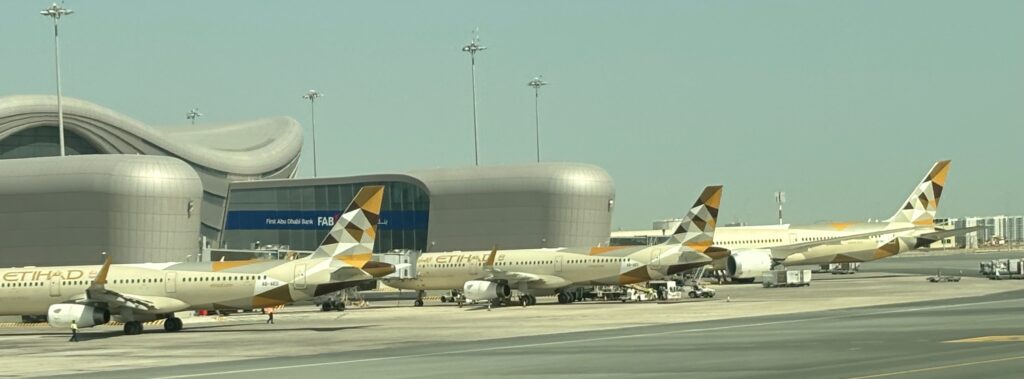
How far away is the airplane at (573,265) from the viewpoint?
76000mm

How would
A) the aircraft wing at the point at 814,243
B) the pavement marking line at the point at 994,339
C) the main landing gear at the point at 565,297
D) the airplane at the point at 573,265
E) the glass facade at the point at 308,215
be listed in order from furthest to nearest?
the glass facade at the point at 308,215 < the aircraft wing at the point at 814,243 < the main landing gear at the point at 565,297 < the airplane at the point at 573,265 < the pavement marking line at the point at 994,339

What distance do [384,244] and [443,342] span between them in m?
76.8

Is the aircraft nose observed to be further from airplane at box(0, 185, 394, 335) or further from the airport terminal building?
the airport terminal building

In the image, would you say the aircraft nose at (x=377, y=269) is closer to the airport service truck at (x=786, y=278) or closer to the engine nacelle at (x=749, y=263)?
the engine nacelle at (x=749, y=263)

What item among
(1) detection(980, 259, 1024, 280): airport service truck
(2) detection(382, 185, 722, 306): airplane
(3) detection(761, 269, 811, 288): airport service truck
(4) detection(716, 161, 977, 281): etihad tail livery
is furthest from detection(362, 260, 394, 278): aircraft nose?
(1) detection(980, 259, 1024, 280): airport service truck

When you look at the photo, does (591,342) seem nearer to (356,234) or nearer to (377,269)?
(377,269)

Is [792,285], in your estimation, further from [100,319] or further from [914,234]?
[100,319]

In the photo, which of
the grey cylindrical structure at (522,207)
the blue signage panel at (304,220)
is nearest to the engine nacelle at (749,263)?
the grey cylindrical structure at (522,207)

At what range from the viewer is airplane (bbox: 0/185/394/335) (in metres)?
58.8

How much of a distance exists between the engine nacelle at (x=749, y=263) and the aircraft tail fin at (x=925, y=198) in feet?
60.4

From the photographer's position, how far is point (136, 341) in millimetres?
53969

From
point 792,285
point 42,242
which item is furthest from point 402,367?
point 42,242

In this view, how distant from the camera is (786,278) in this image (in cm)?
9588

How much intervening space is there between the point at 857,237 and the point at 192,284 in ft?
191
